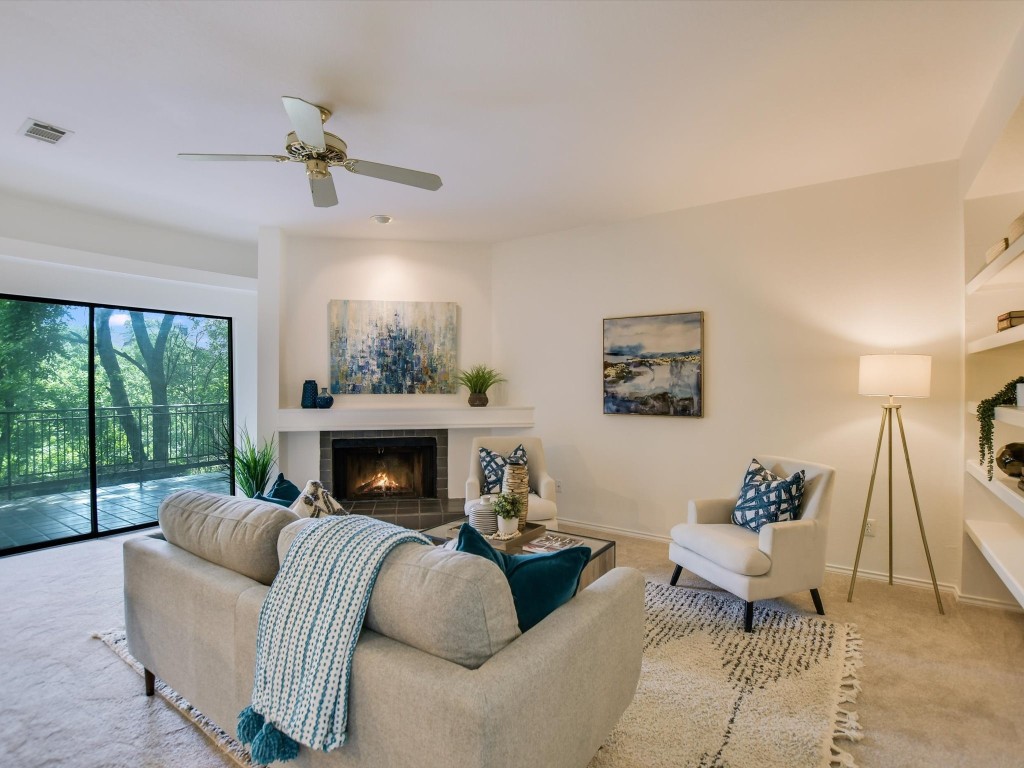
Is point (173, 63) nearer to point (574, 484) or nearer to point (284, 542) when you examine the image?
point (284, 542)

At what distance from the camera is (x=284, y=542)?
5.40ft

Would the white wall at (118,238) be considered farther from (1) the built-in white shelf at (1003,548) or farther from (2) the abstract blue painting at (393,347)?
(1) the built-in white shelf at (1003,548)

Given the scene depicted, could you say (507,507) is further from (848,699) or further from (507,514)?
(848,699)

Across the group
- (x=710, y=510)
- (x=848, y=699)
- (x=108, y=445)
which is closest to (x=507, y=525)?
(x=710, y=510)

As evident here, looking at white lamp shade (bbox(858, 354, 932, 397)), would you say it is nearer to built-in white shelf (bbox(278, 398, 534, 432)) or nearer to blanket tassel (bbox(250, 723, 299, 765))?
built-in white shelf (bbox(278, 398, 534, 432))

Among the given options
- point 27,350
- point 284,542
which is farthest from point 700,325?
point 27,350

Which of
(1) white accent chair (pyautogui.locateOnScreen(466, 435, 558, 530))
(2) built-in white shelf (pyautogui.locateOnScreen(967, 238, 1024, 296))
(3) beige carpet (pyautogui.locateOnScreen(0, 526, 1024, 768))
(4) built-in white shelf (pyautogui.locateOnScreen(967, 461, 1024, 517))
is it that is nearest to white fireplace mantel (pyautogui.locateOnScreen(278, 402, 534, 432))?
(1) white accent chair (pyautogui.locateOnScreen(466, 435, 558, 530))

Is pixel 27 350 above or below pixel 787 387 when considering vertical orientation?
above

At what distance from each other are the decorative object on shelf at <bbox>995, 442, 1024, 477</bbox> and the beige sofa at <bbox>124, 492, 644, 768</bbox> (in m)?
2.02

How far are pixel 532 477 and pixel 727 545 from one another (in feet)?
5.98

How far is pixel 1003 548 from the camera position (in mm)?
2697

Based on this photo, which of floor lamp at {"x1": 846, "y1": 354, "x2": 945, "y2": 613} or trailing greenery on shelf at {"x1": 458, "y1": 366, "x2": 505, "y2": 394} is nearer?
floor lamp at {"x1": 846, "y1": 354, "x2": 945, "y2": 613}

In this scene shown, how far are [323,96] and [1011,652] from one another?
4320 millimetres

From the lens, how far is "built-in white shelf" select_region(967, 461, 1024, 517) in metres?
2.24
